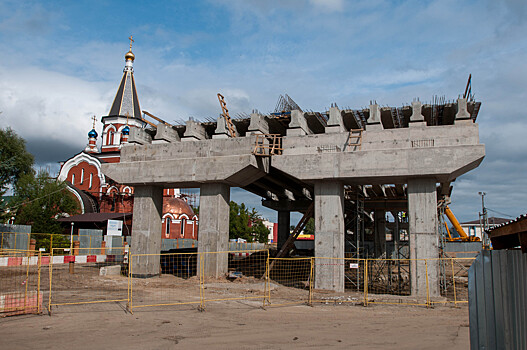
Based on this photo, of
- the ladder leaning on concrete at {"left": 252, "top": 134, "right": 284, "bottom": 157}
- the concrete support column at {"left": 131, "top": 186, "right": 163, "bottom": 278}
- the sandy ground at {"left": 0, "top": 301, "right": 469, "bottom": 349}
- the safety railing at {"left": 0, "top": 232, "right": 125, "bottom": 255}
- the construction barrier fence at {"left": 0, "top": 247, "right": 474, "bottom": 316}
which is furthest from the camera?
the safety railing at {"left": 0, "top": 232, "right": 125, "bottom": 255}

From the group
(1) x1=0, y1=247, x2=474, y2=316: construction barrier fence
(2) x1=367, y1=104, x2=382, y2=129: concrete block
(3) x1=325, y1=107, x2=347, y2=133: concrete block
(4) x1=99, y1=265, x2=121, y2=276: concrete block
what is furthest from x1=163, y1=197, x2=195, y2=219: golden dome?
(2) x1=367, y1=104, x2=382, y2=129: concrete block

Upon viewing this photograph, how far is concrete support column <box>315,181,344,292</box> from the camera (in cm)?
2014

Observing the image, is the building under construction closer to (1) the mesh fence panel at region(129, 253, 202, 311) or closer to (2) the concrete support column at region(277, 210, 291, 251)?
(1) the mesh fence panel at region(129, 253, 202, 311)

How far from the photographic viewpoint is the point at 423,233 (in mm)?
19062

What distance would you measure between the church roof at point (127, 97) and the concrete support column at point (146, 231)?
39.8m

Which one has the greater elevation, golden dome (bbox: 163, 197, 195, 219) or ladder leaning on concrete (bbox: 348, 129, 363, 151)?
ladder leaning on concrete (bbox: 348, 129, 363, 151)

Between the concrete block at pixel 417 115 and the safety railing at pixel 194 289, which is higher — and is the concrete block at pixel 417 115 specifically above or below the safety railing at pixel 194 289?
above

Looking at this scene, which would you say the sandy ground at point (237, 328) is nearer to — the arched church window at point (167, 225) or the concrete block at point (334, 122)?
the concrete block at point (334, 122)

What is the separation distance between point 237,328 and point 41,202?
134 feet

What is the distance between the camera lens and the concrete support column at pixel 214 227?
22.5 metres

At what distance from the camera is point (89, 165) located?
53.9 meters

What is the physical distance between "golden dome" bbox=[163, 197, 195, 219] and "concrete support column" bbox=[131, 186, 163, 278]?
2865 cm

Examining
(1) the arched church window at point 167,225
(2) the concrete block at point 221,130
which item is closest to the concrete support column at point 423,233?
(2) the concrete block at point 221,130

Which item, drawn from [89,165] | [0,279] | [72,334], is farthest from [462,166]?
[89,165]
